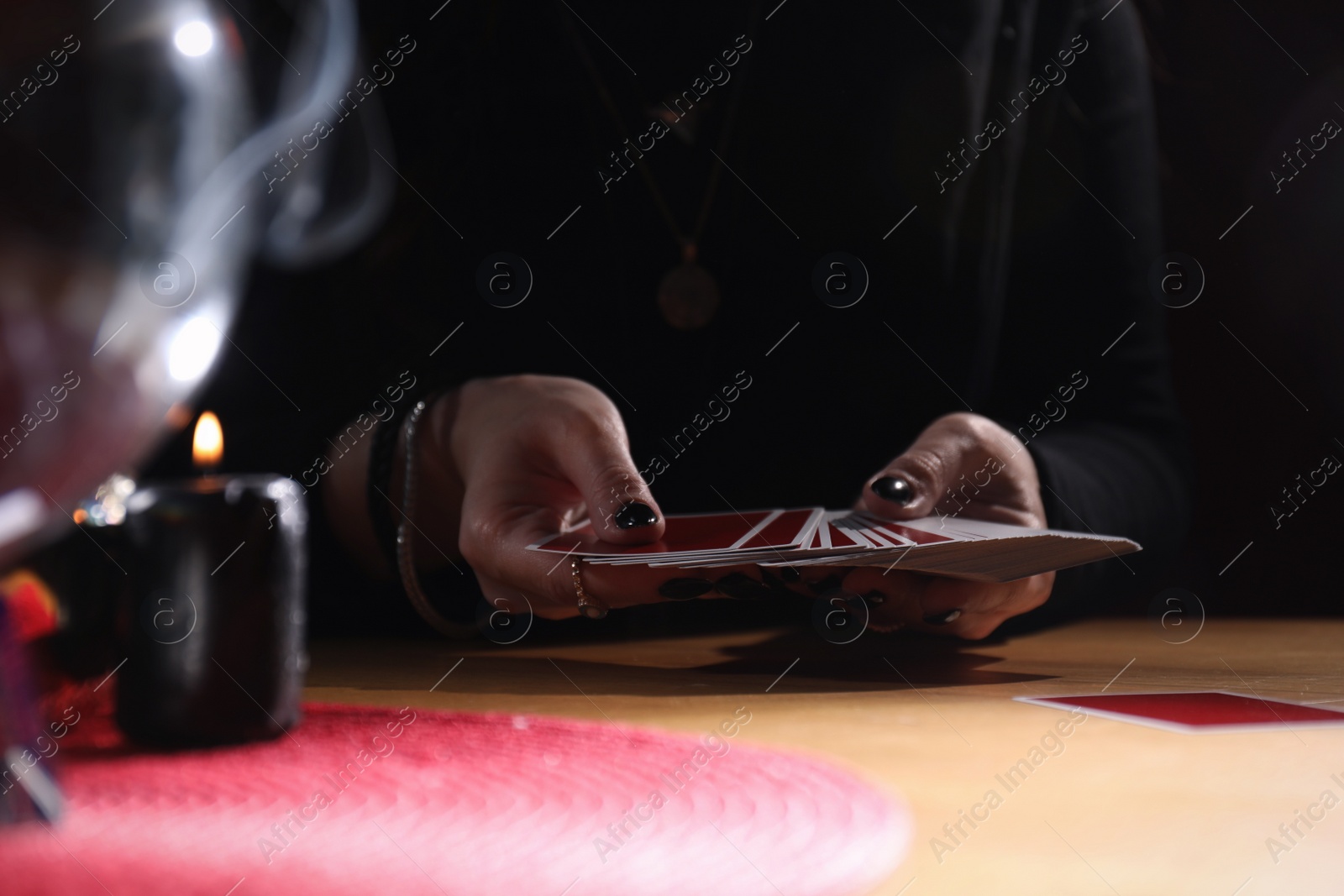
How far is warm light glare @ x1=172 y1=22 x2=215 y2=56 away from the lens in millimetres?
395

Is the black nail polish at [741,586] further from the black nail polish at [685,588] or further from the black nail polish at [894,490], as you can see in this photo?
the black nail polish at [894,490]

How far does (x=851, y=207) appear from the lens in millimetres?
1509

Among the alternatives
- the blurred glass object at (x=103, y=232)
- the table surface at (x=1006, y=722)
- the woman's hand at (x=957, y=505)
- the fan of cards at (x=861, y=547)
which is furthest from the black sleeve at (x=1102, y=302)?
the blurred glass object at (x=103, y=232)

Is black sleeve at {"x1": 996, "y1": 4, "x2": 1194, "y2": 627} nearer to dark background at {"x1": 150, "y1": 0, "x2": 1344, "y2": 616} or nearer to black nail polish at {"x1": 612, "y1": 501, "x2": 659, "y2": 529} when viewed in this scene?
dark background at {"x1": 150, "y1": 0, "x2": 1344, "y2": 616}

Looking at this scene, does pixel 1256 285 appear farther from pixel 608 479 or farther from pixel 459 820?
pixel 459 820

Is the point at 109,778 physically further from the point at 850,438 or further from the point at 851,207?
the point at 851,207

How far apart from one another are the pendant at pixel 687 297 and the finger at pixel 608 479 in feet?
1.35

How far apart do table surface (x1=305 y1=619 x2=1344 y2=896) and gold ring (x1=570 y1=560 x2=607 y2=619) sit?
0.03m

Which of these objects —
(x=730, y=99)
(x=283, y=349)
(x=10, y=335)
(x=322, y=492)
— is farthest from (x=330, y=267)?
(x=10, y=335)

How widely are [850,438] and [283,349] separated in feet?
2.54

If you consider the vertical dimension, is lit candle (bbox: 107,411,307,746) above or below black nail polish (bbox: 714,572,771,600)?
above

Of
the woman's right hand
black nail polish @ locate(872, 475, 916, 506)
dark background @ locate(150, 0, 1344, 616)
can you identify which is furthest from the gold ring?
dark background @ locate(150, 0, 1344, 616)

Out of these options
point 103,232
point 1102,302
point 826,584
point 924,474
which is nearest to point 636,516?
point 826,584

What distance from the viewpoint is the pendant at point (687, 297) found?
1.38m
